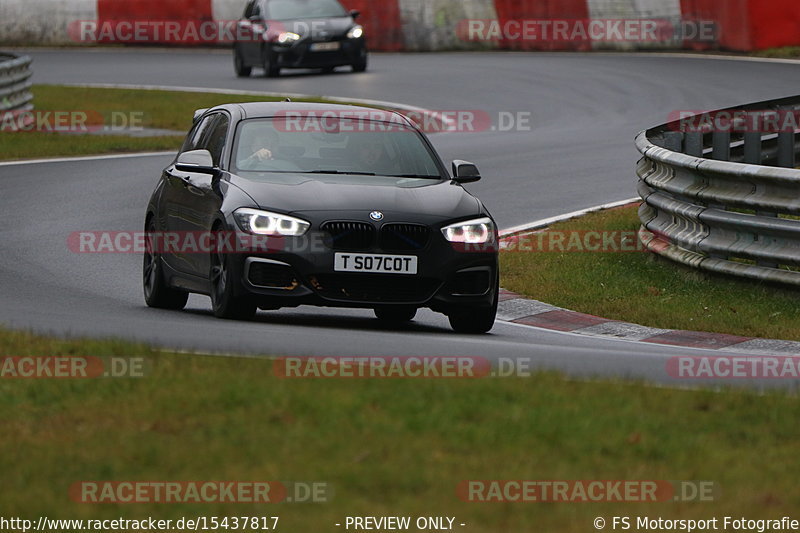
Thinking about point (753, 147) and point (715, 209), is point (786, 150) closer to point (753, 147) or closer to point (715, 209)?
point (753, 147)

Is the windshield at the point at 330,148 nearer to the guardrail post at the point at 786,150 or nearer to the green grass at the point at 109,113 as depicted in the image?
the guardrail post at the point at 786,150

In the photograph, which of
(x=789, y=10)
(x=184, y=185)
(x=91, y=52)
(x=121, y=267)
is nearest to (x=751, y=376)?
(x=184, y=185)

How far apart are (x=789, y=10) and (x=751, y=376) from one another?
81.7 feet

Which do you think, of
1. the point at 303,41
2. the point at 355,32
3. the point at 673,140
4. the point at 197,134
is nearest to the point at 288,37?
the point at 303,41

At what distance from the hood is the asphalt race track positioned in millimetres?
779

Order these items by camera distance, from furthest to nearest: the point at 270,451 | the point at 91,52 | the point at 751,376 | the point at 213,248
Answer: the point at 91,52, the point at 213,248, the point at 751,376, the point at 270,451

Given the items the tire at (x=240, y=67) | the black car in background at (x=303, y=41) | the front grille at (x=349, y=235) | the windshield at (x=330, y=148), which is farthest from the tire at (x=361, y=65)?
the front grille at (x=349, y=235)

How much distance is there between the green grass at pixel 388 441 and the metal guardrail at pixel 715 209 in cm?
500

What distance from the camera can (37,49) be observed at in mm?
43562

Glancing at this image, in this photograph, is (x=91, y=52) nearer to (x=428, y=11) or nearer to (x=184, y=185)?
(x=428, y=11)

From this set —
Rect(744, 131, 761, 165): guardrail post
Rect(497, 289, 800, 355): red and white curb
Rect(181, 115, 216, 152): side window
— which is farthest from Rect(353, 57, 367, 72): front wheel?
Rect(181, 115, 216, 152): side window

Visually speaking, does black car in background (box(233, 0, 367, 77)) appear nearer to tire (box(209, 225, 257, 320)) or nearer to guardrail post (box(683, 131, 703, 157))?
guardrail post (box(683, 131, 703, 157))

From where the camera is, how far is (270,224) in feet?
35.0

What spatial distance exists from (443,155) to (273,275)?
12.1 m
